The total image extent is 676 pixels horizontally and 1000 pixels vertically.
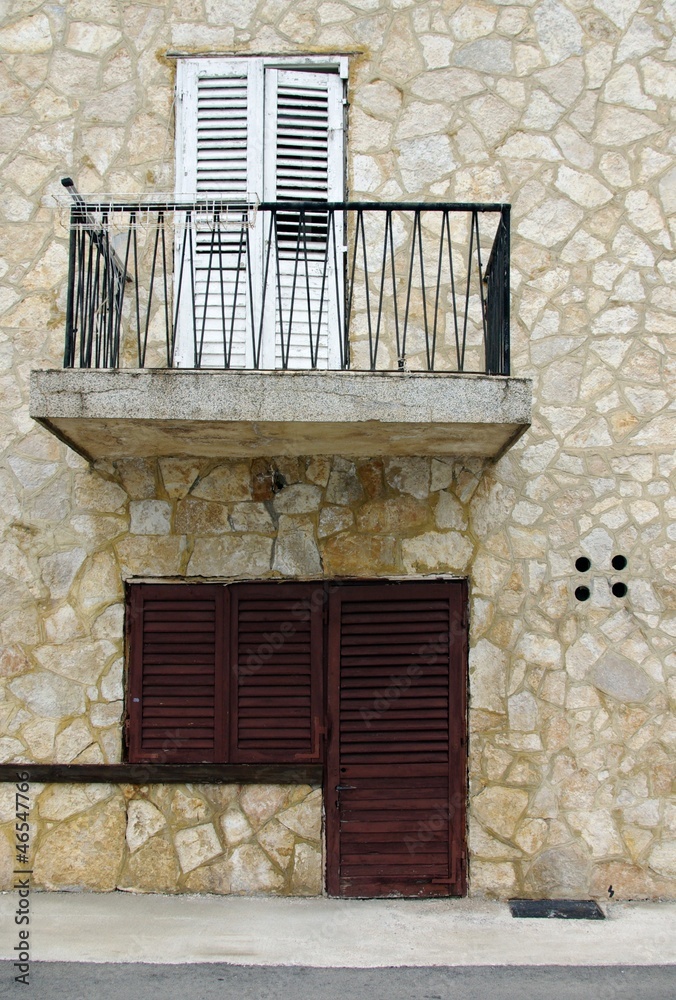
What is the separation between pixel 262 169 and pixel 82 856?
4716mm

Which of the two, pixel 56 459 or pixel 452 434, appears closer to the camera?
pixel 452 434

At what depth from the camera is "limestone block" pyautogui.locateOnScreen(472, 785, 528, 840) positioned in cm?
528

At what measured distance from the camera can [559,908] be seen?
5141 millimetres

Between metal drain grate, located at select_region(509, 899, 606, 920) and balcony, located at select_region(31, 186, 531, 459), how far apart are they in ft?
9.44

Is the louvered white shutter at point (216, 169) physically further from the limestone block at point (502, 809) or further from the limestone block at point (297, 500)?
the limestone block at point (502, 809)

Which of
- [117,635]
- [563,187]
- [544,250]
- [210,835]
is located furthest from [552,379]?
[210,835]

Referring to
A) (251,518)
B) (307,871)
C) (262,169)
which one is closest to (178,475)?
(251,518)

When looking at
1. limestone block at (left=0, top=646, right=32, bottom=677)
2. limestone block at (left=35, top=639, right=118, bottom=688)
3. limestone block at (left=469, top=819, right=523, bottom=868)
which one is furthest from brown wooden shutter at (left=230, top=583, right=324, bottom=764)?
limestone block at (left=0, top=646, right=32, bottom=677)

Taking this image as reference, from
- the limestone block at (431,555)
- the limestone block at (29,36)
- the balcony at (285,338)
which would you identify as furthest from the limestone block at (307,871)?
the limestone block at (29,36)

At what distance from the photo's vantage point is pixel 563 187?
5.61 meters

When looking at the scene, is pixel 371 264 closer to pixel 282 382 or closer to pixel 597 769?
pixel 282 382

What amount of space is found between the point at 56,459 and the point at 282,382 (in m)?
1.92

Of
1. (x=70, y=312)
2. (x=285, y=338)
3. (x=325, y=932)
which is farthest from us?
(x=285, y=338)

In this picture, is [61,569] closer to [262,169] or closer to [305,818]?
[305,818]
